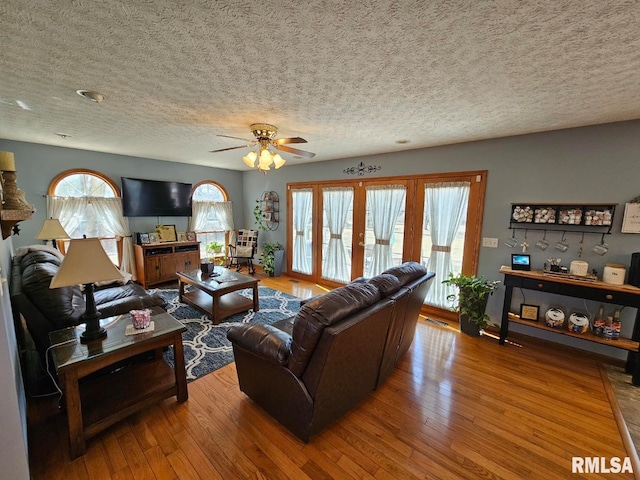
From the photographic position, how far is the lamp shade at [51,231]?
3591 millimetres

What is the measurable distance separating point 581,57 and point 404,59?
3.20ft

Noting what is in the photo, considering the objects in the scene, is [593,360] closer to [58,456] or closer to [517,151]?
[517,151]

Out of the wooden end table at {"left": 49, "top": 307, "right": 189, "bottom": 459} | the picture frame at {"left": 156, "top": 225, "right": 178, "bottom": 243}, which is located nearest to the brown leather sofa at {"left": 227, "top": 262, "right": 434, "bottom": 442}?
the wooden end table at {"left": 49, "top": 307, "right": 189, "bottom": 459}

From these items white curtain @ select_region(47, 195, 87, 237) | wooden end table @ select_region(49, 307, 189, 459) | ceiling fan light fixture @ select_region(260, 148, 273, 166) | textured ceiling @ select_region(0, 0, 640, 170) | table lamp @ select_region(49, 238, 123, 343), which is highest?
textured ceiling @ select_region(0, 0, 640, 170)

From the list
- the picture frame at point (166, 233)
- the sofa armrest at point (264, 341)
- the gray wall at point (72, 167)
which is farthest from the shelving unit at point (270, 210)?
the sofa armrest at point (264, 341)

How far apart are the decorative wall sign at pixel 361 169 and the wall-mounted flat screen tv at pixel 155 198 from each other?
3.40 m

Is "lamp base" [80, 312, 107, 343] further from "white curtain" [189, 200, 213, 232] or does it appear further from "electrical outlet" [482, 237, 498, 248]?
"white curtain" [189, 200, 213, 232]

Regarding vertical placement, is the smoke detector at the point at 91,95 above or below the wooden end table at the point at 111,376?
above

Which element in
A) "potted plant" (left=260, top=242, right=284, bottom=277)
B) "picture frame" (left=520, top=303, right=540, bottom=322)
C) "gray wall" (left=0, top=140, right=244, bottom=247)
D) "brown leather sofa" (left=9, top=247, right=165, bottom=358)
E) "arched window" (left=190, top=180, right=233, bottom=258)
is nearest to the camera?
"brown leather sofa" (left=9, top=247, right=165, bottom=358)

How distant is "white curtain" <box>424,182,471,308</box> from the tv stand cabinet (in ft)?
14.6

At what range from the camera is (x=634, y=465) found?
162 cm

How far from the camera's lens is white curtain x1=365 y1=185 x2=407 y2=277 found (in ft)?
13.3

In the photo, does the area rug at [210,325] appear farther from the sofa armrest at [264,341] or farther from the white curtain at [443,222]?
the white curtain at [443,222]

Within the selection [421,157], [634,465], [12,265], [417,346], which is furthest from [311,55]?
[12,265]
